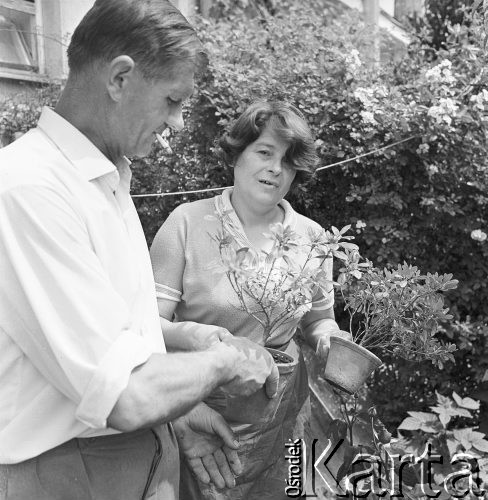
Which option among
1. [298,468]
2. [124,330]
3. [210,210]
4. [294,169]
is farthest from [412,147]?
[124,330]

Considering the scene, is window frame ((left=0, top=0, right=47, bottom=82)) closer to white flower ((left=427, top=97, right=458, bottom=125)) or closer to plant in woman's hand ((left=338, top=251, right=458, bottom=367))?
white flower ((left=427, top=97, right=458, bottom=125))

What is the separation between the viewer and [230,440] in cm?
170

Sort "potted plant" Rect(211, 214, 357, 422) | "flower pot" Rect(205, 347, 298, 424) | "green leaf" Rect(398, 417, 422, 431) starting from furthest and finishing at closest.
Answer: "green leaf" Rect(398, 417, 422, 431), "potted plant" Rect(211, 214, 357, 422), "flower pot" Rect(205, 347, 298, 424)

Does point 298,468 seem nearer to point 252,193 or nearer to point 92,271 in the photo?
point 252,193

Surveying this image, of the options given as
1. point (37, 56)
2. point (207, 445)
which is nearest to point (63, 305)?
point (207, 445)

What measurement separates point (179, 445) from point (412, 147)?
2.17 m

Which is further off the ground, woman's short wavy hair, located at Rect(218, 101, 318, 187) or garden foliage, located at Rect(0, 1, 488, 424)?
woman's short wavy hair, located at Rect(218, 101, 318, 187)

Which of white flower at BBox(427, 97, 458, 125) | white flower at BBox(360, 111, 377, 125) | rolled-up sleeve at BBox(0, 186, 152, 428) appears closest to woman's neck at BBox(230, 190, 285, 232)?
white flower at BBox(360, 111, 377, 125)

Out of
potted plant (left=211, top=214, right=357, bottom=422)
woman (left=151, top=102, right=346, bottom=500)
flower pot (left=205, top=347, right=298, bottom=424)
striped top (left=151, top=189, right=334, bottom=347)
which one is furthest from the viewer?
striped top (left=151, top=189, right=334, bottom=347)

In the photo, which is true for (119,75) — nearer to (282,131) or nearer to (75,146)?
(75,146)

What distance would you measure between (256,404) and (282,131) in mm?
1112

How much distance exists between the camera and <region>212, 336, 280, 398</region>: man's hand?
138 cm

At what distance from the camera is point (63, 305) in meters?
1.09

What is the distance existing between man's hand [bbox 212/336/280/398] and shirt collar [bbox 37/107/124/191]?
1.38 ft
